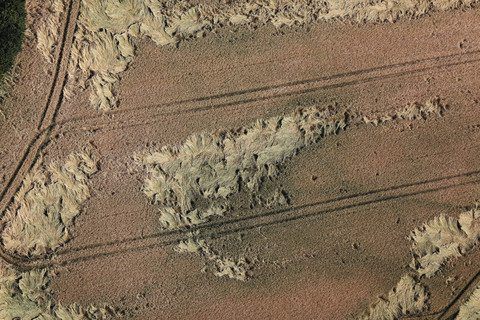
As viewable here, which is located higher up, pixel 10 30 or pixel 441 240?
pixel 441 240

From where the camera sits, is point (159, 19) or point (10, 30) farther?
point (159, 19)

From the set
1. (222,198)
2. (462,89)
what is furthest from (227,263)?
(462,89)

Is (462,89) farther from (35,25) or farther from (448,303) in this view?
(35,25)

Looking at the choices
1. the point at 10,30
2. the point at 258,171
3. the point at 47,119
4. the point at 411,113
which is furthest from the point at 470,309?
the point at 10,30

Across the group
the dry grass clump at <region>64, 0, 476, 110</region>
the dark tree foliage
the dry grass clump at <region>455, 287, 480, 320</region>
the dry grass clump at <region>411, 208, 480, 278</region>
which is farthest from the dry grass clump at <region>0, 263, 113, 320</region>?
the dry grass clump at <region>455, 287, 480, 320</region>

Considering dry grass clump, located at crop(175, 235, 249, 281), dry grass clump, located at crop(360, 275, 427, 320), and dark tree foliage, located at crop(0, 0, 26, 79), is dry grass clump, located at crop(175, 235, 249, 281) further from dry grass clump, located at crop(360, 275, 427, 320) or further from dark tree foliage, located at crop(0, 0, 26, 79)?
dark tree foliage, located at crop(0, 0, 26, 79)

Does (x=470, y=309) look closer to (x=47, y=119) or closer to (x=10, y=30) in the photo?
(x=47, y=119)
